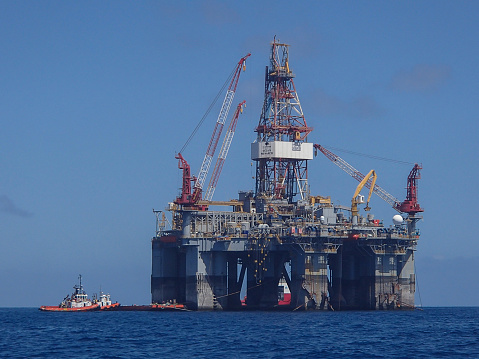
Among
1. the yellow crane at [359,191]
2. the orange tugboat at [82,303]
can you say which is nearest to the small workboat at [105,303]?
the orange tugboat at [82,303]

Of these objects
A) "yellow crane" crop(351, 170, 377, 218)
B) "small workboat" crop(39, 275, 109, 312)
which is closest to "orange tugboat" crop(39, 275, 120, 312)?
"small workboat" crop(39, 275, 109, 312)

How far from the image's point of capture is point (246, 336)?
97.4m

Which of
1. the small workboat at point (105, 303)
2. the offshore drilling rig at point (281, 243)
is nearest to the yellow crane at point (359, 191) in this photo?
the offshore drilling rig at point (281, 243)

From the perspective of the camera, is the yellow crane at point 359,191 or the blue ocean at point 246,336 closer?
the blue ocean at point 246,336

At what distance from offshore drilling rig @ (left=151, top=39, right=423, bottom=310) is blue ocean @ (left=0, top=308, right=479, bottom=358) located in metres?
6.52

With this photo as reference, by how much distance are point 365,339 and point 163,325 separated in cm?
2620

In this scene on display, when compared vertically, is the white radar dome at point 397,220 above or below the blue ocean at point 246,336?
above

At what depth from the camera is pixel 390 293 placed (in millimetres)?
140375

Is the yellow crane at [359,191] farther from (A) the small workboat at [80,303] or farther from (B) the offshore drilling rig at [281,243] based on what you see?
(A) the small workboat at [80,303]

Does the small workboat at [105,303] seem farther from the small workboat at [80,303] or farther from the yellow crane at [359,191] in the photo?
the yellow crane at [359,191]

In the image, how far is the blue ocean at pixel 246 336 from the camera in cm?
8575

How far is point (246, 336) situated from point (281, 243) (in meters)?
36.4

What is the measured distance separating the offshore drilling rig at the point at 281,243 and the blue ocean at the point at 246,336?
21.4ft

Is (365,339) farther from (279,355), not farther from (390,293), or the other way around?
(390,293)
